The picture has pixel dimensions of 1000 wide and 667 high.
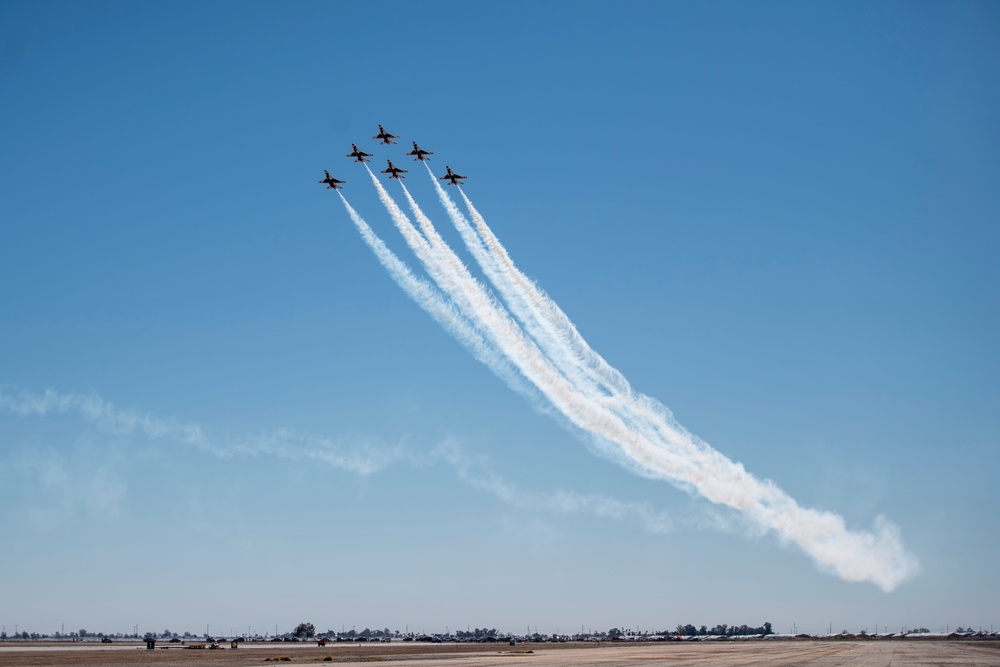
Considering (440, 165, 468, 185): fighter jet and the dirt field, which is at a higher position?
(440, 165, 468, 185): fighter jet

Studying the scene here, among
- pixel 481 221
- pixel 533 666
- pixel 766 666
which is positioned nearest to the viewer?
pixel 766 666

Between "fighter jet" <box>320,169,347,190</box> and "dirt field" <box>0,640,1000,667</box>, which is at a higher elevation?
"fighter jet" <box>320,169,347,190</box>

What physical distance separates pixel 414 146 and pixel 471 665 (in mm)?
62165

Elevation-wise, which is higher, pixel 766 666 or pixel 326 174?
pixel 326 174

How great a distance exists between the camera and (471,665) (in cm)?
7325

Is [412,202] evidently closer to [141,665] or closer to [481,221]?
[481,221]

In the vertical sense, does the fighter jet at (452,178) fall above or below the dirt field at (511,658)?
above

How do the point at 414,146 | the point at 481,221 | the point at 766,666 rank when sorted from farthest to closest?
the point at 414,146 < the point at 481,221 < the point at 766,666

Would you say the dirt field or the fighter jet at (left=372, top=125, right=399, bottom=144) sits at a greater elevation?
the fighter jet at (left=372, top=125, right=399, bottom=144)

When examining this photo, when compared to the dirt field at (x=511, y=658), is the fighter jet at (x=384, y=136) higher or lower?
higher

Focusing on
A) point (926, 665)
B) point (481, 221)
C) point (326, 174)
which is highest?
point (326, 174)

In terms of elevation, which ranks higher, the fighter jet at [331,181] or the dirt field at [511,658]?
the fighter jet at [331,181]

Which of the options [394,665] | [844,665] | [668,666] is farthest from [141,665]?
[844,665]

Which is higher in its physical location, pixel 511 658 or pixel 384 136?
pixel 384 136
